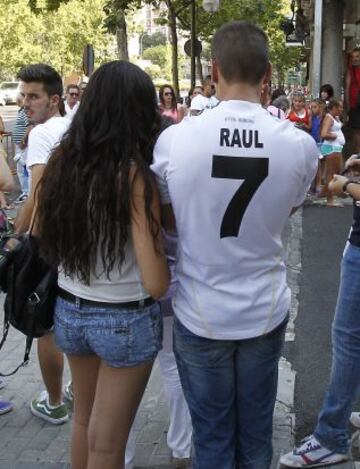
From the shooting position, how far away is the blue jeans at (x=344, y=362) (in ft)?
9.76

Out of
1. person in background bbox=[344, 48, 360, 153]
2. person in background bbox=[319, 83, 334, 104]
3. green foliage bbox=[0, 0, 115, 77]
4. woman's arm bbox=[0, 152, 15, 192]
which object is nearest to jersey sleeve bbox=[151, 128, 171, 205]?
person in background bbox=[344, 48, 360, 153]

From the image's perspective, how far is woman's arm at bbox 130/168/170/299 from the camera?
7.11 ft

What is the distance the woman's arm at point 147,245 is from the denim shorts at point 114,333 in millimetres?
128

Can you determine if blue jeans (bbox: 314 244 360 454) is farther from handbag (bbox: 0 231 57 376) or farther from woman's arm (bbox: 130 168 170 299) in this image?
handbag (bbox: 0 231 57 376)

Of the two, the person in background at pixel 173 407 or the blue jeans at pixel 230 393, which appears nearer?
the blue jeans at pixel 230 393

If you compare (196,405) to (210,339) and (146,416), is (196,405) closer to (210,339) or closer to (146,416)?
(210,339)

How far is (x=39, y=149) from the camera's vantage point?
3.05m

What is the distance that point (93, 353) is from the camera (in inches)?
95.7

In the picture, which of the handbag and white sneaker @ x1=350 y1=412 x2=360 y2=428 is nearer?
the handbag

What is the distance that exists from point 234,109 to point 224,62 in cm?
15

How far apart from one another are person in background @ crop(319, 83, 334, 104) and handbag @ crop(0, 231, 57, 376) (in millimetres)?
10478

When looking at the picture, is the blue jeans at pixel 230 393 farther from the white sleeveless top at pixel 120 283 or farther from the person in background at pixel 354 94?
the person in background at pixel 354 94

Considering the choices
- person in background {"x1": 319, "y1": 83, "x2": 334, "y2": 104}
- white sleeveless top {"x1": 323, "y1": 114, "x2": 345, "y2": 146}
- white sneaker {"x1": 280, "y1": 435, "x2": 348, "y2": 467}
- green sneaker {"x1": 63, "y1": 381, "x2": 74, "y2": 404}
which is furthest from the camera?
person in background {"x1": 319, "y1": 83, "x2": 334, "y2": 104}

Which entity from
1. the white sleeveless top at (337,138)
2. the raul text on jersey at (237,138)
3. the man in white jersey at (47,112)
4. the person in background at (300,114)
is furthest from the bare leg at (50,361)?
the person in background at (300,114)
